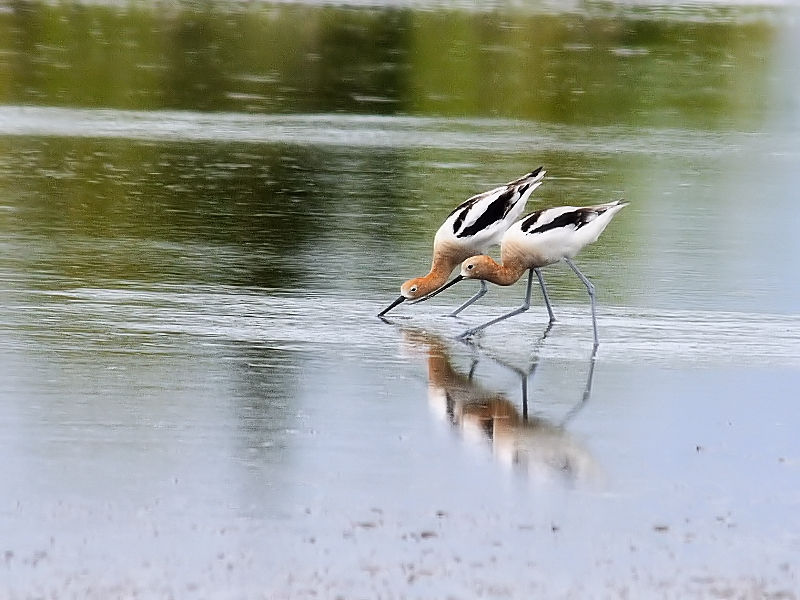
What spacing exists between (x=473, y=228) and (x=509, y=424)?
3.86 metres

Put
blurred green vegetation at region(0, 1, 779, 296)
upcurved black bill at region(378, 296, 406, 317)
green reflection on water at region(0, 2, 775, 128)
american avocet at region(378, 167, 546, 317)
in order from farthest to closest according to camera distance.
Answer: green reflection on water at region(0, 2, 775, 128)
blurred green vegetation at region(0, 1, 779, 296)
american avocet at region(378, 167, 546, 317)
upcurved black bill at region(378, 296, 406, 317)

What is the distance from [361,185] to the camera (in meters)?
20.3

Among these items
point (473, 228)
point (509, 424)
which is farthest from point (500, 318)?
point (509, 424)

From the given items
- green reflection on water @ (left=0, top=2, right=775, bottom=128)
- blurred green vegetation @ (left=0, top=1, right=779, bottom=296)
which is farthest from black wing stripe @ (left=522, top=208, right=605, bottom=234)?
green reflection on water @ (left=0, top=2, right=775, bottom=128)

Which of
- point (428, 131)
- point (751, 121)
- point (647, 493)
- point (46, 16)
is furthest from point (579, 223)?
point (46, 16)

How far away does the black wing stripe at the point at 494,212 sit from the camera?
13.3 meters

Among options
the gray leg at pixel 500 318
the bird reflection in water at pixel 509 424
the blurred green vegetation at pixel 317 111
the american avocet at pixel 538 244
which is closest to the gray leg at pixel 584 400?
the bird reflection in water at pixel 509 424

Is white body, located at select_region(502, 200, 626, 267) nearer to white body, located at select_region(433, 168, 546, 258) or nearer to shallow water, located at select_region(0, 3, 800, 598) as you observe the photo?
shallow water, located at select_region(0, 3, 800, 598)

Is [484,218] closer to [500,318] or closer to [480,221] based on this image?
[480,221]

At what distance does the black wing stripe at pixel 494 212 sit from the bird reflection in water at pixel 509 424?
188 centimetres

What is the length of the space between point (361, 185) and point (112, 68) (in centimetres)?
1492

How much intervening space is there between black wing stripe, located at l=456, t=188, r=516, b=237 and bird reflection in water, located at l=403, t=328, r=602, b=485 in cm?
188

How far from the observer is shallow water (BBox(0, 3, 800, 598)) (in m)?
7.39

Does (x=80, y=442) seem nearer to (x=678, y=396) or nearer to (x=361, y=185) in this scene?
(x=678, y=396)
